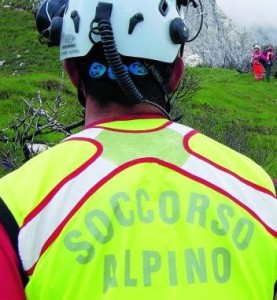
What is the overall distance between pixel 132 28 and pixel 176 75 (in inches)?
8.7

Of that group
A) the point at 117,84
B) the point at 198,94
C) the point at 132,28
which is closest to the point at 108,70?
the point at 117,84

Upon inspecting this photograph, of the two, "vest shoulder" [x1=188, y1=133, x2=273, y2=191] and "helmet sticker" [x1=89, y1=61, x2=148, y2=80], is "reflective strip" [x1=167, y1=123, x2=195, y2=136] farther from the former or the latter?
"helmet sticker" [x1=89, y1=61, x2=148, y2=80]

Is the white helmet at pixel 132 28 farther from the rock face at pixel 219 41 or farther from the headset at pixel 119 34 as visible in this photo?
the rock face at pixel 219 41

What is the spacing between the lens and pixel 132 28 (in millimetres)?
2018

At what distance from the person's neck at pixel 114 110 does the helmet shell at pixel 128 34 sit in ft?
0.47

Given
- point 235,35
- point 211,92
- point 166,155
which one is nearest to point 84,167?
point 166,155

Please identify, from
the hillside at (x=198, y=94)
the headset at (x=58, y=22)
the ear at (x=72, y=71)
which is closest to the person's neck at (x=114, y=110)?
the ear at (x=72, y=71)

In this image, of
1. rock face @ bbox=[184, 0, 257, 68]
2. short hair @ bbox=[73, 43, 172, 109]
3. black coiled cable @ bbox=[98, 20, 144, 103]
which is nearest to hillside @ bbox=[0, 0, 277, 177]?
short hair @ bbox=[73, 43, 172, 109]

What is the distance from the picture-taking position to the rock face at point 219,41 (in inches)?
2151

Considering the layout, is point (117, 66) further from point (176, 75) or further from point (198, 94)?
point (198, 94)

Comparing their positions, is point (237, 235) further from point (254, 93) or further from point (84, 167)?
point (254, 93)

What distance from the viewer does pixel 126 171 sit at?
5.91 ft

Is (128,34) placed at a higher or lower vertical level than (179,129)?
higher

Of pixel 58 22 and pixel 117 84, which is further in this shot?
pixel 58 22
